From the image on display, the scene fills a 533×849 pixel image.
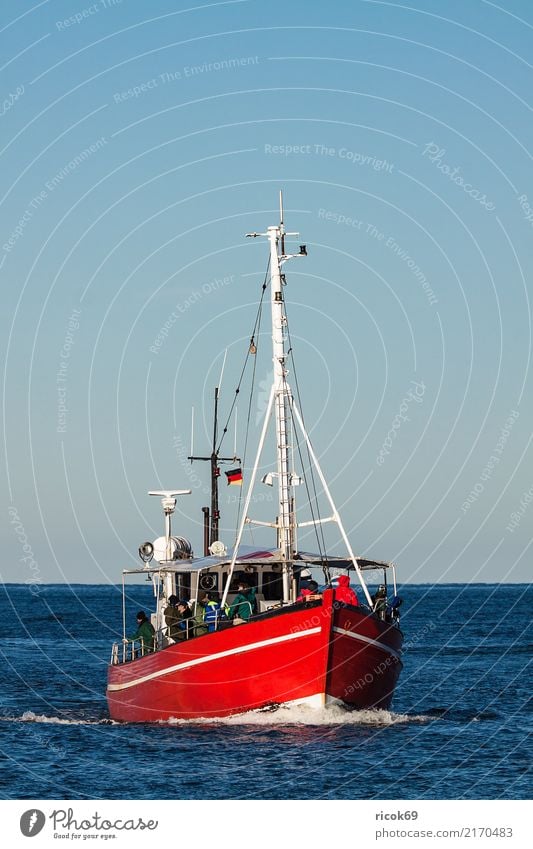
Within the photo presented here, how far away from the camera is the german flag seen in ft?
155

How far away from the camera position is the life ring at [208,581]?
44.6m

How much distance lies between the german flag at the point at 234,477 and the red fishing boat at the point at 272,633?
2408mm

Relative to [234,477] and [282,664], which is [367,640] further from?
[234,477]

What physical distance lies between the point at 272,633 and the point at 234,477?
10.4m

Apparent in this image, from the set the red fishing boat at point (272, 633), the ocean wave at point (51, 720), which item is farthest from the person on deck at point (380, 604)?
the ocean wave at point (51, 720)

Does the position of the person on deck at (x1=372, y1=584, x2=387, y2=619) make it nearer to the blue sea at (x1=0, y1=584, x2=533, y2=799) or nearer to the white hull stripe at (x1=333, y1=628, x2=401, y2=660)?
the white hull stripe at (x1=333, y1=628, x2=401, y2=660)

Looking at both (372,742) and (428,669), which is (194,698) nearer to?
(372,742)

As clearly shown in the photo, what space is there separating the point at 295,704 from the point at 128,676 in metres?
6.74

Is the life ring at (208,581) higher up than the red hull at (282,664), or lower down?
higher up

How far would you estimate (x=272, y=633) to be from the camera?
38.0 m

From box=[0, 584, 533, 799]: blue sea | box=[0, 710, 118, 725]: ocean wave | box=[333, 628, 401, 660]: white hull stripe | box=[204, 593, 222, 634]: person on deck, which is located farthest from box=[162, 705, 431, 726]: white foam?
box=[0, 710, 118, 725]: ocean wave

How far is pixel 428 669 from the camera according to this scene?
68938mm

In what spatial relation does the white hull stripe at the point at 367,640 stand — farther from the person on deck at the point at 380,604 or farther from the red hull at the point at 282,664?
the person on deck at the point at 380,604
